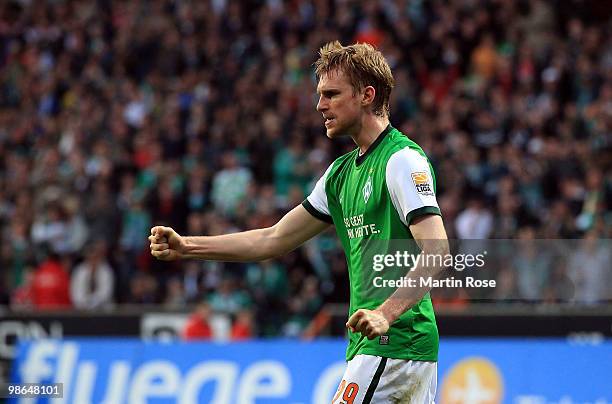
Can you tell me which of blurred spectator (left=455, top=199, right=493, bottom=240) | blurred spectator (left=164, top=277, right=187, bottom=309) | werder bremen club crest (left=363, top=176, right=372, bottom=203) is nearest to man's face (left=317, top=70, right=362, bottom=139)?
werder bremen club crest (left=363, top=176, right=372, bottom=203)

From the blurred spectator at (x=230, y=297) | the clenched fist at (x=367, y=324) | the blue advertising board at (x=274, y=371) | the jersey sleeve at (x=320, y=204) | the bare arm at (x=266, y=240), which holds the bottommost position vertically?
the blue advertising board at (x=274, y=371)

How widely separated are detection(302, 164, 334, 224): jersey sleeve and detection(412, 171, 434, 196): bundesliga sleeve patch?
85 cm

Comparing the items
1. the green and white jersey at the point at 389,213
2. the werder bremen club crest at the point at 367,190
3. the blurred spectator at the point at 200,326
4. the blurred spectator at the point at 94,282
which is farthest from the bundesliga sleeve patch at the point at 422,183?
the blurred spectator at the point at 94,282

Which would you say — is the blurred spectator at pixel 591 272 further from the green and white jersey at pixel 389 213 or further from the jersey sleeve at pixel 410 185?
the jersey sleeve at pixel 410 185

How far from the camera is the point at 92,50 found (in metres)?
22.0

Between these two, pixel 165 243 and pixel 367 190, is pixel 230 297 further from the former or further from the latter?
pixel 367 190

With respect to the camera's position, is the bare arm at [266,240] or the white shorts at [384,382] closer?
the white shorts at [384,382]

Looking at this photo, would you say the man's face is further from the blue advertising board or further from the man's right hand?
the blue advertising board

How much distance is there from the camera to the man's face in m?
5.64

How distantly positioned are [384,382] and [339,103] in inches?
51.3

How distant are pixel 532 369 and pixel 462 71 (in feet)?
26.5

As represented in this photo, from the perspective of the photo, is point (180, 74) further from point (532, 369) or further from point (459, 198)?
point (532, 369)

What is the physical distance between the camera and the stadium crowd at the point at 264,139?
604 inches

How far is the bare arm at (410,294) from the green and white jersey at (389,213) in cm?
6
